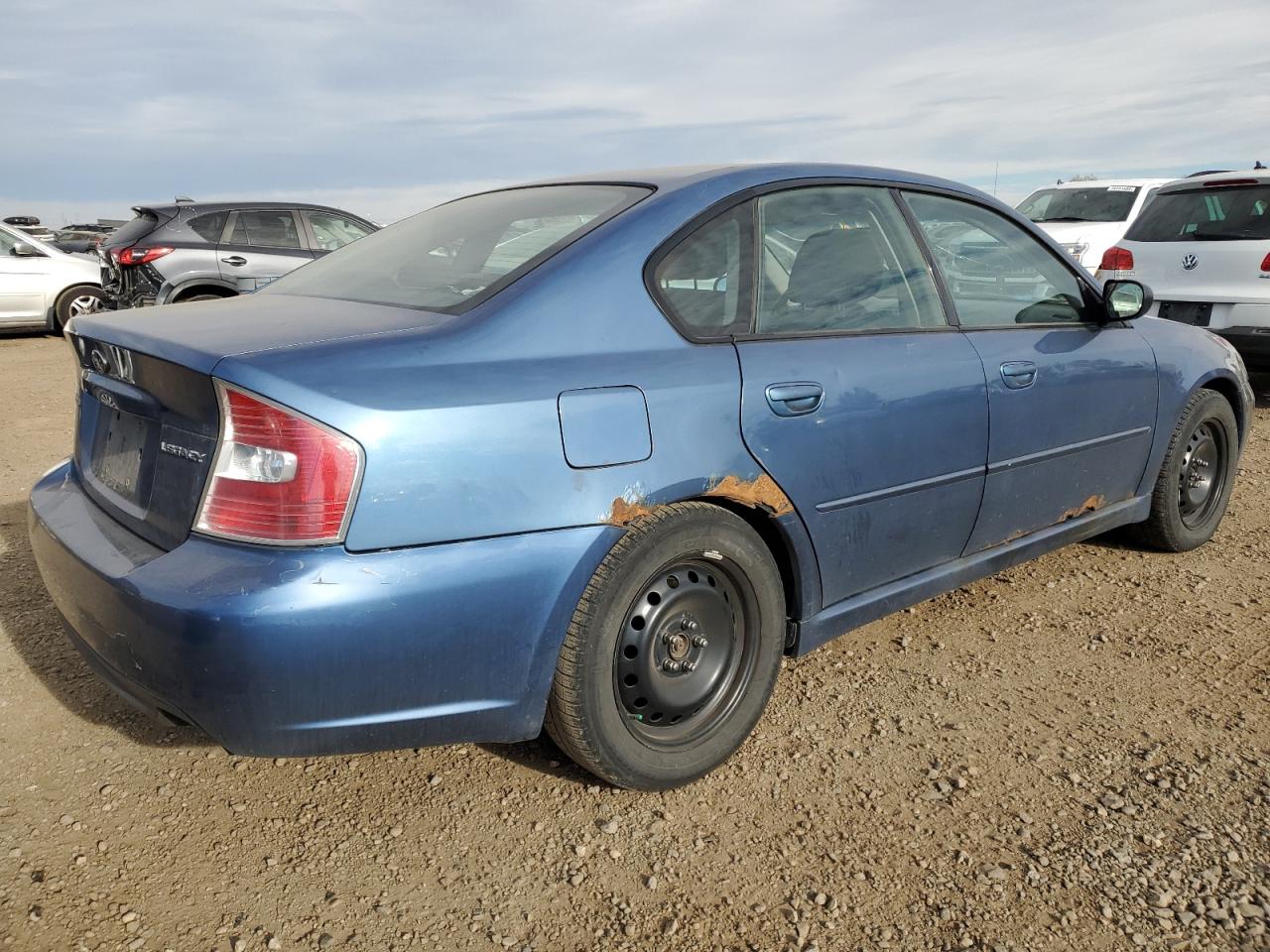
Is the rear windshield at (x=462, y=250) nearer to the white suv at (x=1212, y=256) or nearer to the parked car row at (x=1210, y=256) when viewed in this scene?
the parked car row at (x=1210, y=256)

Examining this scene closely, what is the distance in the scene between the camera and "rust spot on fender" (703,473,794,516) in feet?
7.84

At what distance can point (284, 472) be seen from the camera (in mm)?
1919

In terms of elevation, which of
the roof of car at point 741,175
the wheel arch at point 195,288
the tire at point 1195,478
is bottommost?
the tire at point 1195,478

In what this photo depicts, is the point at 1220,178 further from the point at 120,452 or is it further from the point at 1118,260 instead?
the point at 120,452

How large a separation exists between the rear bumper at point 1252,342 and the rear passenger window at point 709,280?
5325 mm

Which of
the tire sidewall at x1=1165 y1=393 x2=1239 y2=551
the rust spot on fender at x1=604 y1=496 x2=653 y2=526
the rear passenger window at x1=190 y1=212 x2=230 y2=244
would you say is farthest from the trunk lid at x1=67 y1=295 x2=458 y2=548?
the rear passenger window at x1=190 y1=212 x2=230 y2=244

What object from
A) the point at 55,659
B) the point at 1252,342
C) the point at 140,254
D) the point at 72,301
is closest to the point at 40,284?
the point at 72,301

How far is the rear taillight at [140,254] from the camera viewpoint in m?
9.10

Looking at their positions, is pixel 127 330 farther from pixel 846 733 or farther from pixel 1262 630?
pixel 1262 630

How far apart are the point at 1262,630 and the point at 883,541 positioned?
1.62 meters

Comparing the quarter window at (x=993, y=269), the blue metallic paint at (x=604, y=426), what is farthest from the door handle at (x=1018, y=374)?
the blue metallic paint at (x=604, y=426)

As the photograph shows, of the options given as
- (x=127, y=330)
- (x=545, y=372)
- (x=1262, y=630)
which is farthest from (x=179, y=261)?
(x=1262, y=630)

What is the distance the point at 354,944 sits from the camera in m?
1.99

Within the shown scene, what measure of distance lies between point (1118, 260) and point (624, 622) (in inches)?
256
